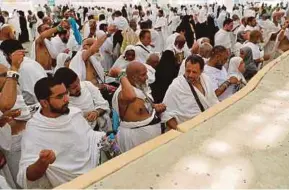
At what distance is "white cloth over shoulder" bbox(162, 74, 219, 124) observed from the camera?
3.12 meters

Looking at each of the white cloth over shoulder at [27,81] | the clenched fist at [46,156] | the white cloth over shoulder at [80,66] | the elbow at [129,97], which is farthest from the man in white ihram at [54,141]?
the white cloth over shoulder at [80,66]

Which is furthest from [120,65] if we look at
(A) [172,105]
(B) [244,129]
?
(B) [244,129]

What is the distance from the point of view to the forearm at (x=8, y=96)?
2.51m

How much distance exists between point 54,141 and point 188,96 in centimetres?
126

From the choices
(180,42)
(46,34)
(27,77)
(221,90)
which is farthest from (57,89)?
(180,42)

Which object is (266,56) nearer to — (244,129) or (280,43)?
(280,43)

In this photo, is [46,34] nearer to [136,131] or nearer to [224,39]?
[136,131]

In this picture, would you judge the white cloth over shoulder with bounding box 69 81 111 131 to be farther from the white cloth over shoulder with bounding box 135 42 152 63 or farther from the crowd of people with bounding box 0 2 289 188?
the white cloth over shoulder with bounding box 135 42 152 63

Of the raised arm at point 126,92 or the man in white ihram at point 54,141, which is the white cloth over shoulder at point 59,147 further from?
the raised arm at point 126,92

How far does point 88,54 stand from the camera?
390cm

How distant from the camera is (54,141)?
2.37 m

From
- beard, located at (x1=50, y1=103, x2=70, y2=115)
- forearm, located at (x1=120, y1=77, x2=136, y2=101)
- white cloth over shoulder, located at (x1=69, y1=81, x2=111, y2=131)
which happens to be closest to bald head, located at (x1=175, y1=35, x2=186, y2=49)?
white cloth over shoulder, located at (x1=69, y1=81, x2=111, y2=131)

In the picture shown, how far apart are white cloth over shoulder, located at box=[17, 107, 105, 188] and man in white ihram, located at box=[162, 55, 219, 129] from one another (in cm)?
86

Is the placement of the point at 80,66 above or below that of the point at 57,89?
below
